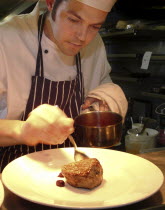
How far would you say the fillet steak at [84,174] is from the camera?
2.94 ft

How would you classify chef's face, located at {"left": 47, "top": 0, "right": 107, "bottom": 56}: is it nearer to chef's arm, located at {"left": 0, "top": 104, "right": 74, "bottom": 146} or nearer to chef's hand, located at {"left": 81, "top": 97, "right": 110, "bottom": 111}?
chef's hand, located at {"left": 81, "top": 97, "right": 110, "bottom": 111}

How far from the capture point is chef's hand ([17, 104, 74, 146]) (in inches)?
40.2

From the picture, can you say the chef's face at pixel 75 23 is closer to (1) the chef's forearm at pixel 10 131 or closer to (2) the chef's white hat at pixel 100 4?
(2) the chef's white hat at pixel 100 4

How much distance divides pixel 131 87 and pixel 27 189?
2295mm

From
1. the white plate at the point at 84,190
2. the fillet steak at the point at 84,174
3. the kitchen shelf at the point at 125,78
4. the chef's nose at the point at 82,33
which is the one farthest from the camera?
the kitchen shelf at the point at 125,78

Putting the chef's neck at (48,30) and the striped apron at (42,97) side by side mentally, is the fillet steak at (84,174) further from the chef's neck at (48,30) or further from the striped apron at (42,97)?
the chef's neck at (48,30)

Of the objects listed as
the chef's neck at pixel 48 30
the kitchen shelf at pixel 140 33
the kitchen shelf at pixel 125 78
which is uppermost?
the chef's neck at pixel 48 30

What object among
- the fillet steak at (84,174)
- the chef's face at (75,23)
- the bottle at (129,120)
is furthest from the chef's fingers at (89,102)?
the bottle at (129,120)

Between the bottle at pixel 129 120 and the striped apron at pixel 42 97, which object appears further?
the bottle at pixel 129 120

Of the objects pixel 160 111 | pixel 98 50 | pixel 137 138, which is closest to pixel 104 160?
pixel 98 50

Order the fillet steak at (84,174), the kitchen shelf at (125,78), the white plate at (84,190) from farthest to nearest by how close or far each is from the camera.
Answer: the kitchen shelf at (125,78) < the fillet steak at (84,174) < the white plate at (84,190)

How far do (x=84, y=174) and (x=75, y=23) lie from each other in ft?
2.12

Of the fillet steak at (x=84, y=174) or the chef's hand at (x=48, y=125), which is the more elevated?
the chef's hand at (x=48, y=125)

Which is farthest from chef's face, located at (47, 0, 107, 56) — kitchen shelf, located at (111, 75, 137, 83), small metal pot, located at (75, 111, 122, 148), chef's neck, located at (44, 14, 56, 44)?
kitchen shelf, located at (111, 75, 137, 83)
